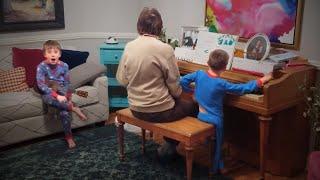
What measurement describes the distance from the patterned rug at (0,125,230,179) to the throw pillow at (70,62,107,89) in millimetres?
544

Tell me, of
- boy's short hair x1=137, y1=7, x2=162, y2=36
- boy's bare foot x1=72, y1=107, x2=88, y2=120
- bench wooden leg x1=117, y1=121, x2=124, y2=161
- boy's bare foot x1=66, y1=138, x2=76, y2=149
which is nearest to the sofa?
boy's bare foot x1=72, y1=107, x2=88, y2=120

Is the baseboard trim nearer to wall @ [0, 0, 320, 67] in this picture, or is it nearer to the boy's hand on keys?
wall @ [0, 0, 320, 67]

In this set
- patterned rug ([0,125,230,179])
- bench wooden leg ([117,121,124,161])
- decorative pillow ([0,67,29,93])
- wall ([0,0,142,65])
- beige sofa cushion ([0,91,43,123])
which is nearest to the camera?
patterned rug ([0,125,230,179])

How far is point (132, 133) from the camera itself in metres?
3.85

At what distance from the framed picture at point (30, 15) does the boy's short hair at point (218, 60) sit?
2.28 meters

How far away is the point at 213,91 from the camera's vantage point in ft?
9.06

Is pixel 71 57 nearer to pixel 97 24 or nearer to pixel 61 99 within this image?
pixel 61 99

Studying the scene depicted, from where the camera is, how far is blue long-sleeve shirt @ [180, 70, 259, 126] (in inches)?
106

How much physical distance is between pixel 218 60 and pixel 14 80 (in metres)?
2.07

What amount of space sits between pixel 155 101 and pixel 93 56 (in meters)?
2.17

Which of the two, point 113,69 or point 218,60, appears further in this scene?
point 113,69

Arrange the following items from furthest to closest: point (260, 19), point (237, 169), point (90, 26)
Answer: point (90, 26), point (260, 19), point (237, 169)

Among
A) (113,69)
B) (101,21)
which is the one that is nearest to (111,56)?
(113,69)

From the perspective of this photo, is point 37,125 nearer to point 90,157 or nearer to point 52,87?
point 52,87
